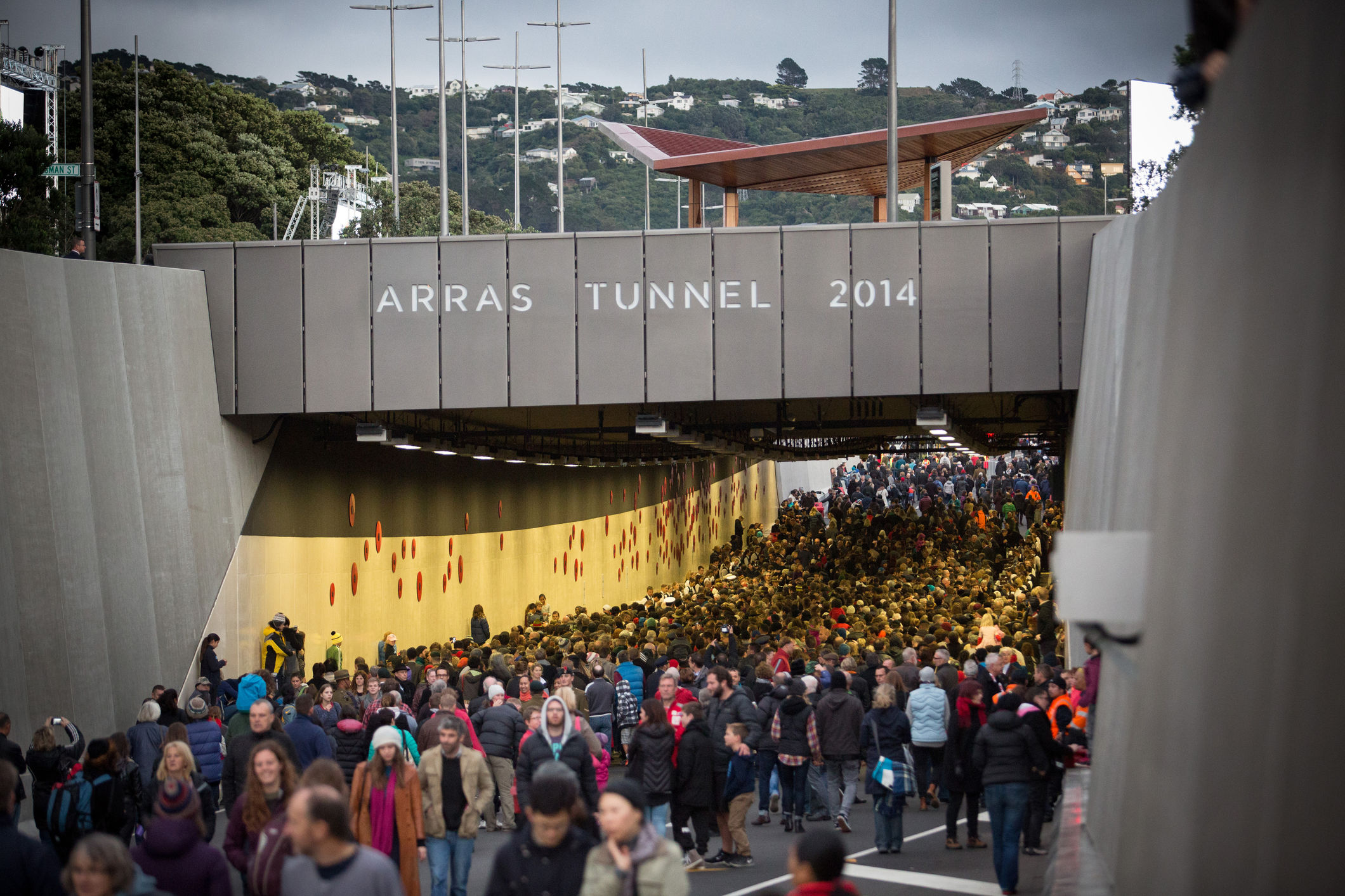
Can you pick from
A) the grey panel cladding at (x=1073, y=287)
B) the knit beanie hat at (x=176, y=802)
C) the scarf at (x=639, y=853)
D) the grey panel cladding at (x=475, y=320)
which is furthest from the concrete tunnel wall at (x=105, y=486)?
the grey panel cladding at (x=1073, y=287)

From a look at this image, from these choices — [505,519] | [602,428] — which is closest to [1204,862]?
[602,428]

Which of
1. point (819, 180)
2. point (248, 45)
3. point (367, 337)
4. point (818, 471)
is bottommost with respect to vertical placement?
point (818, 471)

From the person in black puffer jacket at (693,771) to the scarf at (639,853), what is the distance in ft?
19.7

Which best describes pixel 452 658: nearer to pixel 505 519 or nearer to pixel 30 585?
pixel 30 585

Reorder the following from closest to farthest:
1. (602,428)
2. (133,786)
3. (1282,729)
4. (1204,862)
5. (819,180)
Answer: (1282,729)
(1204,862)
(133,786)
(602,428)
(819,180)

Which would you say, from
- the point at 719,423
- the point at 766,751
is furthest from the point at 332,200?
the point at 766,751

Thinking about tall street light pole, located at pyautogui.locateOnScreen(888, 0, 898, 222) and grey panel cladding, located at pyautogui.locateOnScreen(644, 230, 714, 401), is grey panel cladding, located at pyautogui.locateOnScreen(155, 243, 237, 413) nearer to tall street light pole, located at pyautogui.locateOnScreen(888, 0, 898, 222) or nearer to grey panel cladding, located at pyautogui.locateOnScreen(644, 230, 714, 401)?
grey panel cladding, located at pyautogui.locateOnScreen(644, 230, 714, 401)

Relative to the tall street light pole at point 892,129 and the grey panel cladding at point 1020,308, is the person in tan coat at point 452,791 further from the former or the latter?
the tall street light pole at point 892,129

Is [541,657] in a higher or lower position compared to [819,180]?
lower

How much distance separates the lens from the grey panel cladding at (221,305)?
20875mm

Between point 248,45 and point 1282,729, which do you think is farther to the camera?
point 248,45

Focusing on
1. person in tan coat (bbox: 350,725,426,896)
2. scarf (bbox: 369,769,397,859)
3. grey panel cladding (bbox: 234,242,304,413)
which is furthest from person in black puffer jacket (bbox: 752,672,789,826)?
grey panel cladding (bbox: 234,242,304,413)

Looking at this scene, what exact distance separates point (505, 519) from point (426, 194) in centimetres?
5626

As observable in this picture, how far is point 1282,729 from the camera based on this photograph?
182 inches
